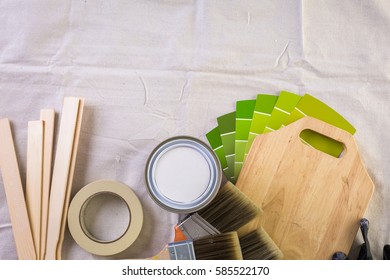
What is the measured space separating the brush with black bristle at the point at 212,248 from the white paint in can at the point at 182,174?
0.21 ft

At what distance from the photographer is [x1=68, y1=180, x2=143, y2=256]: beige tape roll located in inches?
30.2

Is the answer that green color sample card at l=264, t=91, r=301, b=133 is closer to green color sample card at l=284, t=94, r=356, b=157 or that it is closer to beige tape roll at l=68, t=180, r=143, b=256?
green color sample card at l=284, t=94, r=356, b=157

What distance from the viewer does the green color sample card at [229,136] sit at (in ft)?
2.67

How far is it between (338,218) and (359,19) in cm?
37

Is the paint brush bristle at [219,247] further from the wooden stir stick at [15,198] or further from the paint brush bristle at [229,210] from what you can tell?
the wooden stir stick at [15,198]

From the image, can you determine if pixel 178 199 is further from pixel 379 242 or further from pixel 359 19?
pixel 359 19

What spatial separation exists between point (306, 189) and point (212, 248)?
0.64 ft

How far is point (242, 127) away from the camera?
829 mm

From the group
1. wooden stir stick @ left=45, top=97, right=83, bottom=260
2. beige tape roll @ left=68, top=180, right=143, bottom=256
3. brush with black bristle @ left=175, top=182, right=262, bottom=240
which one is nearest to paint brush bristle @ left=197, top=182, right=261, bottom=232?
brush with black bristle @ left=175, top=182, right=262, bottom=240

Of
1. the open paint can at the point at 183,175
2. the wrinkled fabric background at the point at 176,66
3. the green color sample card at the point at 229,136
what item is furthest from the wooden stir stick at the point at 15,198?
the green color sample card at the point at 229,136

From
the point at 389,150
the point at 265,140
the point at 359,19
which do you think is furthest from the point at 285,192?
the point at 359,19

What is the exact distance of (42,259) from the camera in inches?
31.0

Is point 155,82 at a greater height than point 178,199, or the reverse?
point 155,82

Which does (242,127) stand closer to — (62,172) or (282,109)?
(282,109)
